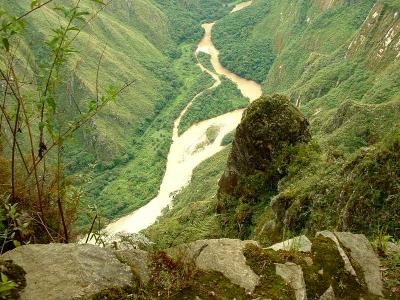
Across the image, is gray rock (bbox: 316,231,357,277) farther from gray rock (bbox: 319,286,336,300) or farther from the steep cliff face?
the steep cliff face

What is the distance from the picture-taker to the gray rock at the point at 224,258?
6.99 meters

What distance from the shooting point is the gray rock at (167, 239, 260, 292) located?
699cm

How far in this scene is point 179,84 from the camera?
132m

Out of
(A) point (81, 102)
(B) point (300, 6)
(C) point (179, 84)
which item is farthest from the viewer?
(B) point (300, 6)

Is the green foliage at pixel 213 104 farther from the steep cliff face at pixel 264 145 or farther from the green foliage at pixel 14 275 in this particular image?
the green foliage at pixel 14 275

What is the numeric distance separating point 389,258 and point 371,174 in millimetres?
6746

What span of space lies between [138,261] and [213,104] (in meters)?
111

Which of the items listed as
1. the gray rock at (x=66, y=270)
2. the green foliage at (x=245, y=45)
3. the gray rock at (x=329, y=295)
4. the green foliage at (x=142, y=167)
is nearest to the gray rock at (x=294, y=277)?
the gray rock at (x=329, y=295)

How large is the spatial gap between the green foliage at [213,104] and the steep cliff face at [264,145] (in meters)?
82.4

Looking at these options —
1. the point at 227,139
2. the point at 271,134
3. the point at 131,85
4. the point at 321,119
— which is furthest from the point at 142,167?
the point at 271,134

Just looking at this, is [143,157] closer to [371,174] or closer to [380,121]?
[380,121]

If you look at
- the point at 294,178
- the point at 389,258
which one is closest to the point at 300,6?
the point at 294,178

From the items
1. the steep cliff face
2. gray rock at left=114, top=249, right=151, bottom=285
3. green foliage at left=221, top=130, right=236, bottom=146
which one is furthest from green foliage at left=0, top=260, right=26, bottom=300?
green foliage at left=221, top=130, right=236, bottom=146

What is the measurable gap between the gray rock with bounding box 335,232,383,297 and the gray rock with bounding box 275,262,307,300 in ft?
3.61
